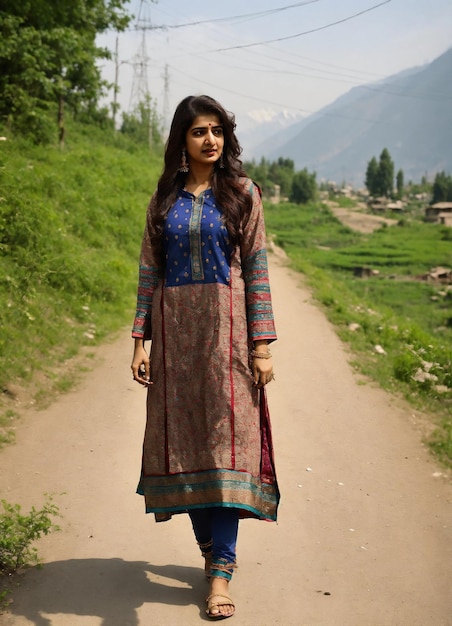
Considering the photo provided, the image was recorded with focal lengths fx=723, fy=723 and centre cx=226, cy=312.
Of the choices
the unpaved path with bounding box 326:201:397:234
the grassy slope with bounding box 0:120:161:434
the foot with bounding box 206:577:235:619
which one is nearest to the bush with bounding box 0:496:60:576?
the foot with bounding box 206:577:235:619

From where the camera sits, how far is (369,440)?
211 inches

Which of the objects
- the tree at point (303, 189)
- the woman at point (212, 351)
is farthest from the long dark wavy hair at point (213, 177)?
the tree at point (303, 189)

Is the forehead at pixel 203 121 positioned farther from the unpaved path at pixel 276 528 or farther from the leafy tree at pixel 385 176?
the leafy tree at pixel 385 176

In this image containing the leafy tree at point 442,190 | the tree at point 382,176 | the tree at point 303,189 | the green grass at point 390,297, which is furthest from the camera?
the tree at point 382,176

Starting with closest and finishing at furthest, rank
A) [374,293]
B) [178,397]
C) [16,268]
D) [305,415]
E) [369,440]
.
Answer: [178,397] → [369,440] → [305,415] → [16,268] → [374,293]

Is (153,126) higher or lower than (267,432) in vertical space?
higher

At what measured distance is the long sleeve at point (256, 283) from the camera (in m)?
2.78

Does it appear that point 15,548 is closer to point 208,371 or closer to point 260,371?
point 208,371

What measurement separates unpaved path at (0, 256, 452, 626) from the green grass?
0.64 meters

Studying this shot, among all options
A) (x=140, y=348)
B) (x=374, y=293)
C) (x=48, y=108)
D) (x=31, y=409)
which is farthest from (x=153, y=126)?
(x=140, y=348)

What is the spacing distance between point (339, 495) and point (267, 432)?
1.63 metres

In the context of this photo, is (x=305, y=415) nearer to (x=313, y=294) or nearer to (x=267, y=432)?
(x=267, y=432)

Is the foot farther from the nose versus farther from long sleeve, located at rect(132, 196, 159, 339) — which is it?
the nose

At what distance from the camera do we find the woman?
2.74m
